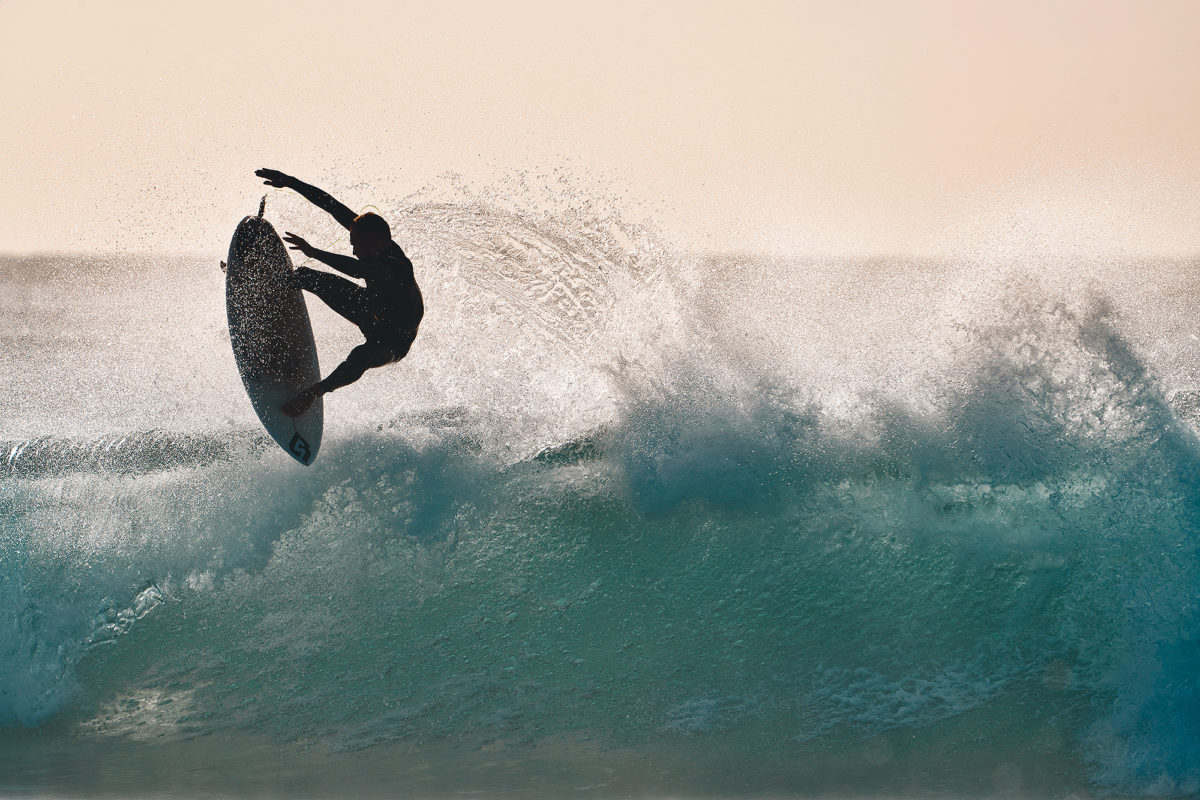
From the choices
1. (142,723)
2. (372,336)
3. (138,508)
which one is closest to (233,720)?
(142,723)

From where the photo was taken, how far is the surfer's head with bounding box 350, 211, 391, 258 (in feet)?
13.1

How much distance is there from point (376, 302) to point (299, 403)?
2.91 ft

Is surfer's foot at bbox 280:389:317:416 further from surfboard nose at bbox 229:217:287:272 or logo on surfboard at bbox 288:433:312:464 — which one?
surfboard nose at bbox 229:217:287:272

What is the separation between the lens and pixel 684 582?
476 cm

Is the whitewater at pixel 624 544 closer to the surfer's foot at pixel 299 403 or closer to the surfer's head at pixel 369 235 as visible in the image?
the surfer's foot at pixel 299 403

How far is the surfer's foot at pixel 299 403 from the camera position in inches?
179

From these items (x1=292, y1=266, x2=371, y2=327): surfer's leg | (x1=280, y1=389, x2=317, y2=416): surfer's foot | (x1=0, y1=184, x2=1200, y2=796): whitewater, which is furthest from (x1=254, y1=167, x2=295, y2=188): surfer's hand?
(x1=0, y1=184, x2=1200, y2=796): whitewater

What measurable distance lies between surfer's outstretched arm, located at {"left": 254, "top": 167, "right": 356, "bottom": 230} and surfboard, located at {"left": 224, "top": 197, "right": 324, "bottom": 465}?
0.98 ft

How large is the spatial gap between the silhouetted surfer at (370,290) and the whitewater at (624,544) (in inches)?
43.6

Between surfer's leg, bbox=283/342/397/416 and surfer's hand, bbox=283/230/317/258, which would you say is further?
surfer's leg, bbox=283/342/397/416

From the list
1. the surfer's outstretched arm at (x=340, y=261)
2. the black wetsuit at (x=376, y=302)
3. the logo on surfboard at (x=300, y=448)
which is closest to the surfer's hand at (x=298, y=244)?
the surfer's outstretched arm at (x=340, y=261)

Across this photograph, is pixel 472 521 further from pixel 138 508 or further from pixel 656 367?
pixel 138 508

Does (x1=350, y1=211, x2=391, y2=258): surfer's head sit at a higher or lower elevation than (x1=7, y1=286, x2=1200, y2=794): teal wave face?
higher

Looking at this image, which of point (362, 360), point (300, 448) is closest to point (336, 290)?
point (362, 360)
